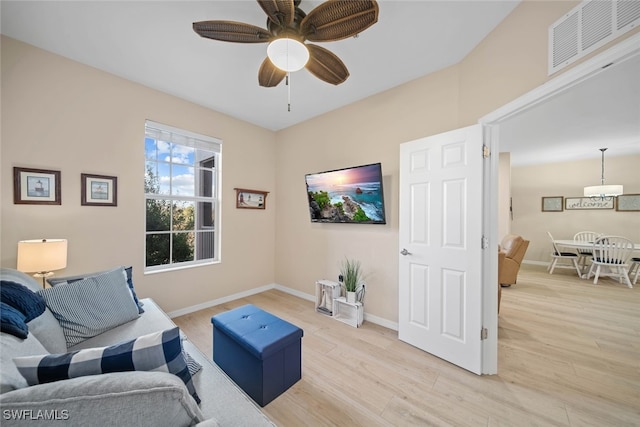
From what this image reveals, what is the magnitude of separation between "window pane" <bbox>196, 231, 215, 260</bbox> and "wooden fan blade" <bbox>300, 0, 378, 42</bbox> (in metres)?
2.86

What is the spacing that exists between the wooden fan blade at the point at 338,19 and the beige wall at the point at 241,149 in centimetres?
116

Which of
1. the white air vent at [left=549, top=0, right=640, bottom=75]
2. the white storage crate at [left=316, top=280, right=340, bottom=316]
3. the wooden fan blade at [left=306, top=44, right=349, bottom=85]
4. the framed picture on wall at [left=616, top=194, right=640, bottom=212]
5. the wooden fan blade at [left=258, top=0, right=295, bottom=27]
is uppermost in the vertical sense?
the wooden fan blade at [left=258, top=0, right=295, bottom=27]

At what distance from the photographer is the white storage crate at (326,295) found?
3061 mm

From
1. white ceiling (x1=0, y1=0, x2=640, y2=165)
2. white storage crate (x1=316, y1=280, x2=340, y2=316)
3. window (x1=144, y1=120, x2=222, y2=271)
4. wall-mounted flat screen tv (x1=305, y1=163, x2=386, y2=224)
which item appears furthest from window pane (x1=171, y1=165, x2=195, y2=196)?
white storage crate (x1=316, y1=280, x2=340, y2=316)

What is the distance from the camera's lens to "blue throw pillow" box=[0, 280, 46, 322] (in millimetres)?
1160

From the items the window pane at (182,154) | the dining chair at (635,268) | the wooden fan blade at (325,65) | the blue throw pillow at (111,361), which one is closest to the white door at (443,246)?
the wooden fan blade at (325,65)

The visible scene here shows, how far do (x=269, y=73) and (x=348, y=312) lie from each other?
9.12ft

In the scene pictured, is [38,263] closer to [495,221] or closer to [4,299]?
[4,299]

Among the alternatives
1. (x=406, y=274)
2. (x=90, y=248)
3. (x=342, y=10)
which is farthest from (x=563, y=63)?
(x=90, y=248)

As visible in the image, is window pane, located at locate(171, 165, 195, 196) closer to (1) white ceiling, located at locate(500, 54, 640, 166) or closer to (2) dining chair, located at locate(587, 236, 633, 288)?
(1) white ceiling, located at locate(500, 54, 640, 166)

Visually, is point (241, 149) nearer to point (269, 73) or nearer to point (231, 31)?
point (269, 73)

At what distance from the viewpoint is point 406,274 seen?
96.3 inches

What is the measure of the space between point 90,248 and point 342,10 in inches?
122

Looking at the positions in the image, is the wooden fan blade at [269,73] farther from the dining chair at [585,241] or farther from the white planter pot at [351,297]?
the dining chair at [585,241]
